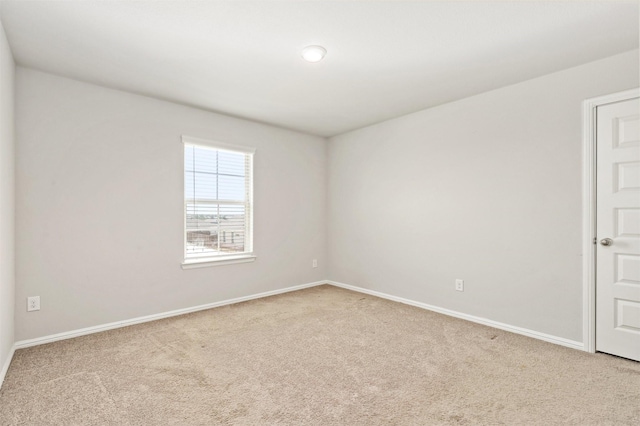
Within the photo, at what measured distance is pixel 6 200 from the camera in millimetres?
2457

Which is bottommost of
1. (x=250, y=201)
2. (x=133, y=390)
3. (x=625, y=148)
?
(x=133, y=390)

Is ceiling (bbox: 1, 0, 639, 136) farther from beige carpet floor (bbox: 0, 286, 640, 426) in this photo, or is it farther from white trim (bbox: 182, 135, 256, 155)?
beige carpet floor (bbox: 0, 286, 640, 426)

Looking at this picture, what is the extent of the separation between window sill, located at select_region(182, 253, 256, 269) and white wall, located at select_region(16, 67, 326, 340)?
66 millimetres

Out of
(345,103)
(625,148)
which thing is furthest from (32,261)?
(625,148)

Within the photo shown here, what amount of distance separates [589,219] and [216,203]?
388 centimetres

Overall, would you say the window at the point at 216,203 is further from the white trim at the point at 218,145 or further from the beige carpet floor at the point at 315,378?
the beige carpet floor at the point at 315,378

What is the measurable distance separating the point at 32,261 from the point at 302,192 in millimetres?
3240

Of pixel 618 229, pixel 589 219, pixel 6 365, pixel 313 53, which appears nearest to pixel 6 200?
pixel 6 365

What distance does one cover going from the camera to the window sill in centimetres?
383

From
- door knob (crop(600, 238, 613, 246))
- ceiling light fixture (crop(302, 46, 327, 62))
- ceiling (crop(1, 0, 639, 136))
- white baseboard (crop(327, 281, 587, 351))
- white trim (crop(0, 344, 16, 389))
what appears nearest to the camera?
ceiling (crop(1, 0, 639, 136))

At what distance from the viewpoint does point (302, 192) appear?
505 cm

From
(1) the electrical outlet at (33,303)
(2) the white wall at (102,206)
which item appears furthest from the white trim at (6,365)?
(1) the electrical outlet at (33,303)

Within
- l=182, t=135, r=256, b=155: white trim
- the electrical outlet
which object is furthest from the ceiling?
the electrical outlet

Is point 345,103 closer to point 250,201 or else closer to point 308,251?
point 250,201
